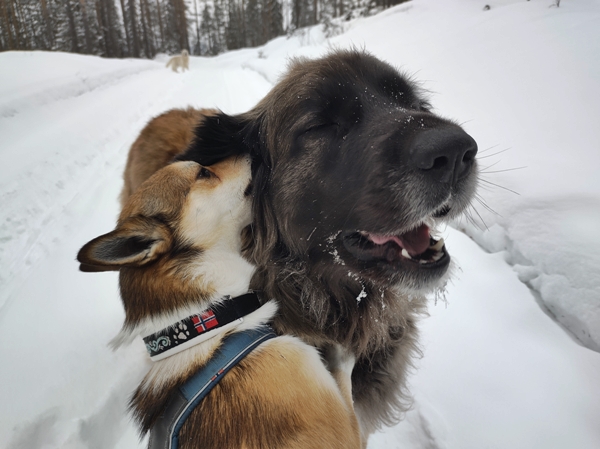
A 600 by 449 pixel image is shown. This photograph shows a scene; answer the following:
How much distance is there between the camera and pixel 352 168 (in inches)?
59.2

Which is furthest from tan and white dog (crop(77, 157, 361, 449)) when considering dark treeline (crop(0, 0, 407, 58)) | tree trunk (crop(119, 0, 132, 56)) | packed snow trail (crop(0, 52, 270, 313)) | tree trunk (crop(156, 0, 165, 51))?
tree trunk (crop(156, 0, 165, 51))

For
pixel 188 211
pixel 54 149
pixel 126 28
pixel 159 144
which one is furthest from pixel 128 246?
pixel 126 28

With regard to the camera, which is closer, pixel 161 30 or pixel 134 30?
pixel 134 30

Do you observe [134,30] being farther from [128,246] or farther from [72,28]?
[128,246]

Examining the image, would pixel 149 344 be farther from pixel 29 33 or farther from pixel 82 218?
pixel 29 33

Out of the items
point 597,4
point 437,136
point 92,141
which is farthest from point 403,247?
point 92,141

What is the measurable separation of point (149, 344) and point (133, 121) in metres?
8.01

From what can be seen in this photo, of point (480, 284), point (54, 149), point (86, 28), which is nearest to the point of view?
point (480, 284)

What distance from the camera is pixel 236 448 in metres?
1.22

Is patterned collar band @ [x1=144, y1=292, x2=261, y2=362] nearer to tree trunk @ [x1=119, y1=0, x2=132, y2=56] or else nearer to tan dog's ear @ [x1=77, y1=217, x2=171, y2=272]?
tan dog's ear @ [x1=77, y1=217, x2=171, y2=272]

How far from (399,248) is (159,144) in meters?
2.36

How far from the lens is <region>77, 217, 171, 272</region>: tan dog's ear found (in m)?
1.33

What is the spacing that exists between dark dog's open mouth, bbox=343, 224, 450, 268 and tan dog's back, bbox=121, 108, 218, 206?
5.99 feet

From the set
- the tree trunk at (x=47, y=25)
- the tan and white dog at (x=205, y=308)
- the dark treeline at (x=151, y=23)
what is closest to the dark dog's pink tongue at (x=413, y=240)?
the tan and white dog at (x=205, y=308)
